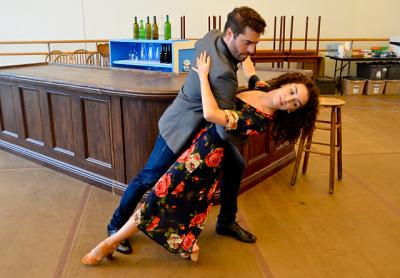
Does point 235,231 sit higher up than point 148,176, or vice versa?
point 148,176

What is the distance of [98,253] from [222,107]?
1026 millimetres

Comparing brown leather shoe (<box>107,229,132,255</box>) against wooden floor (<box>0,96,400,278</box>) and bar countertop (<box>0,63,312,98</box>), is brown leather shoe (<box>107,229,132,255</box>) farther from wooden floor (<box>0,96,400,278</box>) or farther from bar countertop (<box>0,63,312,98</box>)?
bar countertop (<box>0,63,312,98</box>)

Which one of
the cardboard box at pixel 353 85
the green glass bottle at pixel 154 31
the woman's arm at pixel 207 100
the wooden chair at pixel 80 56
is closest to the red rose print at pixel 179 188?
the woman's arm at pixel 207 100

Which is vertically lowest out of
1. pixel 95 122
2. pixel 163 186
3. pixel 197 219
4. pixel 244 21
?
pixel 197 219

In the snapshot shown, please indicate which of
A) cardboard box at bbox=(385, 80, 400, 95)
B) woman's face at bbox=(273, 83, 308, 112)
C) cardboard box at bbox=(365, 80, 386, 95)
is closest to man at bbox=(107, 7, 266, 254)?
woman's face at bbox=(273, 83, 308, 112)

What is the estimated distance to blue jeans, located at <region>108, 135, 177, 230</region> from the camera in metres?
1.97

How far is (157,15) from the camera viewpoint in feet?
24.0

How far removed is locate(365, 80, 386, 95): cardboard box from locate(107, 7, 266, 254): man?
5556 millimetres

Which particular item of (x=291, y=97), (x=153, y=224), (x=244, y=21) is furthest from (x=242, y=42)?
(x=153, y=224)

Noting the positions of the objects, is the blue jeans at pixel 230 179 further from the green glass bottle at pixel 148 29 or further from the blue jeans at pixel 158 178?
the green glass bottle at pixel 148 29

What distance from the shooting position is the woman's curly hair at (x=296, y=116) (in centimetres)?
179

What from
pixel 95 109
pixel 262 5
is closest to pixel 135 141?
pixel 95 109

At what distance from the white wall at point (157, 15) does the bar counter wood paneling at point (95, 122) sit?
3.90 m

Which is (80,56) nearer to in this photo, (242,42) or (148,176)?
(148,176)
